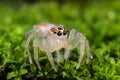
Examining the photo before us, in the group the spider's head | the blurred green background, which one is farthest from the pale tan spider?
the blurred green background

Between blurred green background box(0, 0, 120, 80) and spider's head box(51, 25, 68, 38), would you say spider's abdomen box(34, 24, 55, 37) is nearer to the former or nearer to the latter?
spider's head box(51, 25, 68, 38)

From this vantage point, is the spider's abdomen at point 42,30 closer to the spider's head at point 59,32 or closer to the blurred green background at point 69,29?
the spider's head at point 59,32

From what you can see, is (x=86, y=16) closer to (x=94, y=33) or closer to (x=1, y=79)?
(x=94, y=33)

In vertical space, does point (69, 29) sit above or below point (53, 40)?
above

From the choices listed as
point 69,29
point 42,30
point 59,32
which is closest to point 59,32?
point 59,32

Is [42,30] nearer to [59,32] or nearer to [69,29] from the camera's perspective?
[59,32]

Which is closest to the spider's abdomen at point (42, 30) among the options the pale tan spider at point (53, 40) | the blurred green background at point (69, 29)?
the pale tan spider at point (53, 40)
